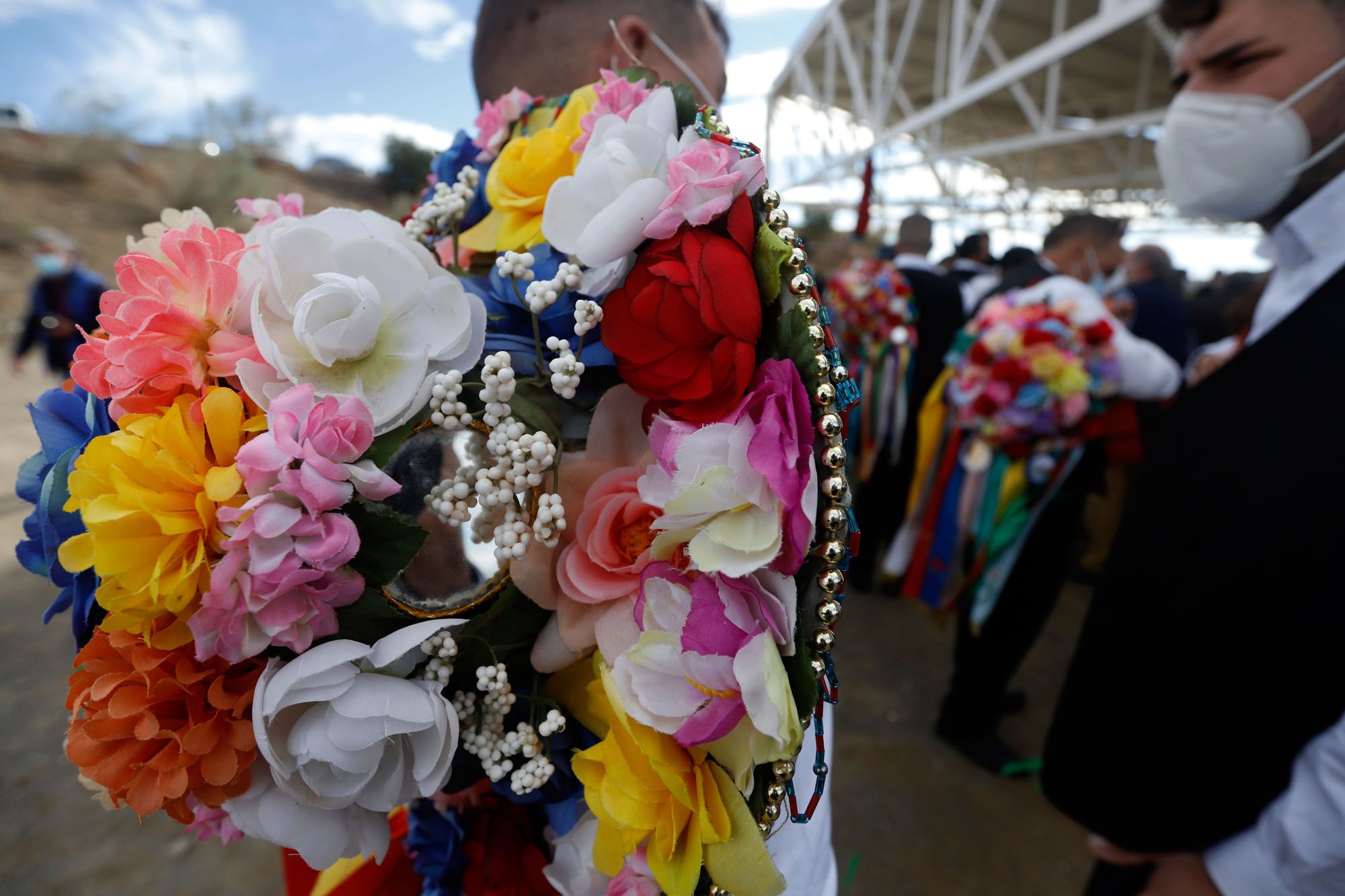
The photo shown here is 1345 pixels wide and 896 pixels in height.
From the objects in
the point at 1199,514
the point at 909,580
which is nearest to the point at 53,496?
the point at 1199,514

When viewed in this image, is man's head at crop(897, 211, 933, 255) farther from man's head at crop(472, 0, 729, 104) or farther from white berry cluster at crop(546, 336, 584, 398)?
A: white berry cluster at crop(546, 336, 584, 398)

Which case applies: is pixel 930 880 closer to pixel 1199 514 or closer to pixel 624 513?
pixel 1199 514

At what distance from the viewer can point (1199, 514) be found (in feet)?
4.17

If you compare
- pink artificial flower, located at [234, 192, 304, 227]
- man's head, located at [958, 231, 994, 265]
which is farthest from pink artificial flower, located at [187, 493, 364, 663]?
man's head, located at [958, 231, 994, 265]

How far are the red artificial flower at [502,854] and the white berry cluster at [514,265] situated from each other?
0.75 metres

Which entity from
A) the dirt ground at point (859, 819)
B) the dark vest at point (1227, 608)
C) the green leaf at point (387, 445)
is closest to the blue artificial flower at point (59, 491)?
the green leaf at point (387, 445)

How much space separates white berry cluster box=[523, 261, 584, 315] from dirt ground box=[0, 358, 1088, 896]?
2.15 metres

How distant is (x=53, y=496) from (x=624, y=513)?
0.56 metres

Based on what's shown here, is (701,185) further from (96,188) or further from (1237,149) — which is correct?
(96,188)

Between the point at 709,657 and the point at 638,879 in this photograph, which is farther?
the point at 638,879

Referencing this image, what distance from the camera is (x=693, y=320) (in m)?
0.62

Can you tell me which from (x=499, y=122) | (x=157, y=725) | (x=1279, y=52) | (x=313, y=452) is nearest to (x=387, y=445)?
(x=313, y=452)

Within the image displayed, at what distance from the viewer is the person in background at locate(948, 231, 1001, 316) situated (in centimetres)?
411

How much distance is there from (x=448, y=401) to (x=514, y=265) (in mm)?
167
